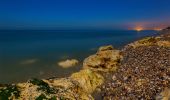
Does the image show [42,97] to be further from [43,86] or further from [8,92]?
[8,92]

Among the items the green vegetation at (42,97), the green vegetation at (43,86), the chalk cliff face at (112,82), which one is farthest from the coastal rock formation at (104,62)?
the green vegetation at (42,97)

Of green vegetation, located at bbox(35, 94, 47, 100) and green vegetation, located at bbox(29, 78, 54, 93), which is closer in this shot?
green vegetation, located at bbox(35, 94, 47, 100)

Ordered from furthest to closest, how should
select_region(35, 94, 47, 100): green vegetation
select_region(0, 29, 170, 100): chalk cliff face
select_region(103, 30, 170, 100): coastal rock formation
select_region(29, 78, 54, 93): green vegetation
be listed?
1. select_region(103, 30, 170, 100): coastal rock formation
2. select_region(29, 78, 54, 93): green vegetation
3. select_region(0, 29, 170, 100): chalk cliff face
4. select_region(35, 94, 47, 100): green vegetation

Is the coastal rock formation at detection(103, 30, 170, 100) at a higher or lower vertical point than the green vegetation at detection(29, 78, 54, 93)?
lower

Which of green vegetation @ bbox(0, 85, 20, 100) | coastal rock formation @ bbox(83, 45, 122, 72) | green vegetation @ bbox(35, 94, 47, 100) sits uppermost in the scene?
green vegetation @ bbox(0, 85, 20, 100)

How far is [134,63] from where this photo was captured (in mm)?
33531

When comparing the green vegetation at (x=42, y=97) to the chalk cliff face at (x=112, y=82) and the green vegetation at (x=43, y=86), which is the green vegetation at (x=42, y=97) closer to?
the chalk cliff face at (x=112, y=82)

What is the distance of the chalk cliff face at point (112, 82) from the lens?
18.9 meters

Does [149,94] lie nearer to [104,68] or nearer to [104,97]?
[104,97]

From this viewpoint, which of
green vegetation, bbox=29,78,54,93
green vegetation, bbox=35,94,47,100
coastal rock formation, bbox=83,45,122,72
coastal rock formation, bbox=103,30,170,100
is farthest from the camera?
coastal rock formation, bbox=83,45,122,72

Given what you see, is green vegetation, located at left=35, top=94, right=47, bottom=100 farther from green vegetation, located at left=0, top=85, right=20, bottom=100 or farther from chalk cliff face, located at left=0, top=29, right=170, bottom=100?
green vegetation, located at left=0, top=85, right=20, bottom=100

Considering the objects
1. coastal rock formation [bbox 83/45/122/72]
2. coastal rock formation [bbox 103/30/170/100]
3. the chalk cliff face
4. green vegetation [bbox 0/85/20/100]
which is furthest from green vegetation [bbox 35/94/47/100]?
coastal rock formation [bbox 83/45/122/72]

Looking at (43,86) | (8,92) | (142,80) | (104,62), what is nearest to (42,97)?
(43,86)

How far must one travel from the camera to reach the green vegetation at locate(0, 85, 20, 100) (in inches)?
710
